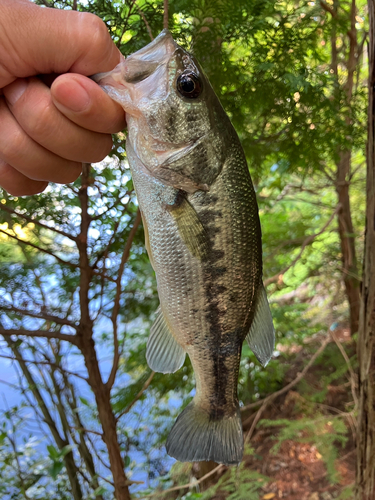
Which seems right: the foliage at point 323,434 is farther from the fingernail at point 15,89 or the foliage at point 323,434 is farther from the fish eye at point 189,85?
the fingernail at point 15,89

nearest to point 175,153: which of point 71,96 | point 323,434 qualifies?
point 71,96

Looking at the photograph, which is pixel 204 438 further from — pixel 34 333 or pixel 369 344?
pixel 369 344

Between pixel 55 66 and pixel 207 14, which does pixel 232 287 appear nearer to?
pixel 55 66

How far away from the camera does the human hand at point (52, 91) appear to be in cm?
70

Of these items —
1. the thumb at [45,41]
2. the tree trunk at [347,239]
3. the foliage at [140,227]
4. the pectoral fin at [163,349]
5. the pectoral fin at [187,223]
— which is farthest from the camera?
the tree trunk at [347,239]

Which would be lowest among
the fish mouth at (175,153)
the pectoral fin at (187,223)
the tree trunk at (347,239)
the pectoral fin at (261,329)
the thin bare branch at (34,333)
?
the pectoral fin at (261,329)

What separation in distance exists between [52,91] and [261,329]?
817 millimetres

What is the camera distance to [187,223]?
0.91 m

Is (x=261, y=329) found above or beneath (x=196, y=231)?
beneath

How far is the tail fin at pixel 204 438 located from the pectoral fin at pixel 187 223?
1.75ft

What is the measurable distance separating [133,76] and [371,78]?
94 centimetres

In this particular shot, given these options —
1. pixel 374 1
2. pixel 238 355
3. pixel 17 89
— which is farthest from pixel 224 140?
pixel 374 1

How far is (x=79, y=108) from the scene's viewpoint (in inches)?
28.8

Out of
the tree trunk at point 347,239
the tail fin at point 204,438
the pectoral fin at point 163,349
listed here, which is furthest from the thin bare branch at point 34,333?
the tree trunk at point 347,239
